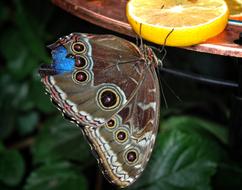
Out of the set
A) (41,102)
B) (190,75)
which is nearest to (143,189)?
(190,75)

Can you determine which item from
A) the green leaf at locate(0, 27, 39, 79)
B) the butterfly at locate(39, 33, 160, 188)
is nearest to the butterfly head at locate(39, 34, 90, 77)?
the butterfly at locate(39, 33, 160, 188)

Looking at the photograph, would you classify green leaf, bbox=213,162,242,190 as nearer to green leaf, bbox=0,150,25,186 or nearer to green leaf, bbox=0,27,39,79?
green leaf, bbox=0,150,25,186

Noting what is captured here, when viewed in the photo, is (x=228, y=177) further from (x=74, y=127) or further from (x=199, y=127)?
(x=74, y=127)

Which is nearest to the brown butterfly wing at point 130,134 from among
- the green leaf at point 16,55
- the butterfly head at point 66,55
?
the butterfly head at point 66,55

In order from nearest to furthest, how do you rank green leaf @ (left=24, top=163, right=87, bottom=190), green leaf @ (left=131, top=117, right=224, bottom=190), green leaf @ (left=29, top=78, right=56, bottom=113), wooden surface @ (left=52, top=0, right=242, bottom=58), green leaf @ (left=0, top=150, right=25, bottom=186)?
wooden surface @ (left=52, top=0, right=242, bottom=58)
green leaf @ (left=131, top=117, right=224, bottom=190)
green leaf @ (left=24, top=163, right=87, bottom=190)
green leaf @ (left=0, top=150, right=25, bottom=186)
green leaf @ (left=29, top=78, right=56, bottom=113)

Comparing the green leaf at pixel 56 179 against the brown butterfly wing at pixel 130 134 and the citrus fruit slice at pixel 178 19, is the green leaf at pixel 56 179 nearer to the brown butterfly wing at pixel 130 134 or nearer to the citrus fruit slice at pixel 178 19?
the brown butterfly wing at pixel 130 134

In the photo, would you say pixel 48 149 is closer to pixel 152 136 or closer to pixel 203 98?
pixel 203 98

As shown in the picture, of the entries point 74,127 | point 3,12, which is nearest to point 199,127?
point 74,127
